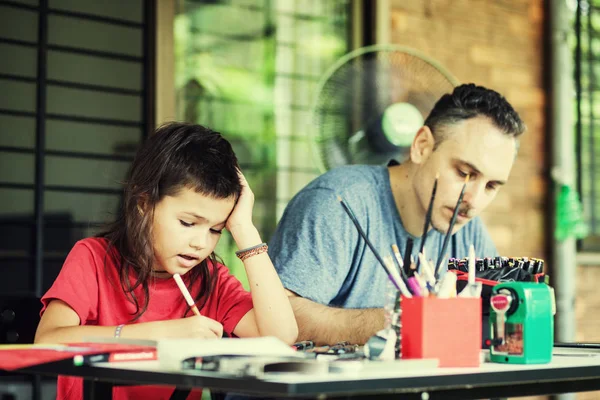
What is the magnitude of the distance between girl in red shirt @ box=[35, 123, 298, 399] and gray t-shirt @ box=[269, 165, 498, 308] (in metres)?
0.22

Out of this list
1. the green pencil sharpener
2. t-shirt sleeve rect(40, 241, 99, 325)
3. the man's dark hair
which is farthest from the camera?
the man's dark hair

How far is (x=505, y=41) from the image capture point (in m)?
4.76

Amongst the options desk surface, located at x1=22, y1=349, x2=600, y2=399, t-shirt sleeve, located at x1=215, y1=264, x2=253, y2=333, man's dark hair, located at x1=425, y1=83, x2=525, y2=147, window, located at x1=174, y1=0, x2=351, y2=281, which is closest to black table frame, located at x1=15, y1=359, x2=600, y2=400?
desk surface, located at x1=22, y1=349, x2=600, y2=399

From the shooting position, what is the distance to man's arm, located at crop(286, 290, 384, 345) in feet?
7.00

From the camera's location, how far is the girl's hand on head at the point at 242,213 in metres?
2.09

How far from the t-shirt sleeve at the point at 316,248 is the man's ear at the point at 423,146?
11.4 inches

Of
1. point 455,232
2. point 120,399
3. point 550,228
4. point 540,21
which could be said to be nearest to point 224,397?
point 120,399

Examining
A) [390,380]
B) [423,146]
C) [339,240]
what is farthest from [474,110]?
[390,380]

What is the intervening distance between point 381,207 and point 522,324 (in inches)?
38.0

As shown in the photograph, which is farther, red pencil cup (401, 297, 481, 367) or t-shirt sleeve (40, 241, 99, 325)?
t-shirt sleeve (40, 241, 99, 325)

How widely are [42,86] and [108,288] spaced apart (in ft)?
6.14

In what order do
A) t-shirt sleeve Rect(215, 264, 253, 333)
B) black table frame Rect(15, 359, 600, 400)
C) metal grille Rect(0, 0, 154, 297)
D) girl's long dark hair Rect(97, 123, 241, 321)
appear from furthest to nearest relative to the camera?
1. metal grille Rect(0, 0, 154, 297)
2. t-shirt sleeve Rect(215, 264, 253, 333)
3. girl's long dark hair Rect(97, 123, 241, 321)
4. black table frame Rect(15, 359, 600, 400)

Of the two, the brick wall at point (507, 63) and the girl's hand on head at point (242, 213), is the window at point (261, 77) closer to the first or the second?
the brick wall at point (507, 63)

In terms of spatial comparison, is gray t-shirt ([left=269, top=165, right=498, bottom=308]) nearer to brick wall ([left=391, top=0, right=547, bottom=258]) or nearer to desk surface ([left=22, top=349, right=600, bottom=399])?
desk surface ([left=22, top=349, right=600, bottom=399])
